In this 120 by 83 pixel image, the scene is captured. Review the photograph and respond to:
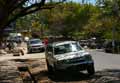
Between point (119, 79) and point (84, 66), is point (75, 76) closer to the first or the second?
point (84, 66)

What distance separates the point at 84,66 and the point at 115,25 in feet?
130

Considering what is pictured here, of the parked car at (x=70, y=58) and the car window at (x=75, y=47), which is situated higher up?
the car window at (x=75, y=47)

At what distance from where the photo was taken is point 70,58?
826 inches

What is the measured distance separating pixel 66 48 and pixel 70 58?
1349 millimetres

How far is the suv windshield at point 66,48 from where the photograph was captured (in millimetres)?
22031

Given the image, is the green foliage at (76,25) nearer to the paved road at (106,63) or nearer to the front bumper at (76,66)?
the paved road at (106,63)

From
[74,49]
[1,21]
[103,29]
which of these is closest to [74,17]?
[103,29]

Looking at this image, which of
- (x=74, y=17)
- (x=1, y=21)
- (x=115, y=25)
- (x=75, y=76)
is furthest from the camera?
(x=74, y=17)

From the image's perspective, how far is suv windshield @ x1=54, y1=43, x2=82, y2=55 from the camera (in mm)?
22031

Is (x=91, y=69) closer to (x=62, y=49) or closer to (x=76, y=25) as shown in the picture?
(x=62, y=49)

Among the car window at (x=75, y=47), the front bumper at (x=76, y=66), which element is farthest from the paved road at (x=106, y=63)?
the front bumper at (x=76, y=66)

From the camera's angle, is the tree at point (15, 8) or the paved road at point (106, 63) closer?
the tree at point (15, 8)

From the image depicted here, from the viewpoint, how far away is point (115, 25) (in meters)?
59.9

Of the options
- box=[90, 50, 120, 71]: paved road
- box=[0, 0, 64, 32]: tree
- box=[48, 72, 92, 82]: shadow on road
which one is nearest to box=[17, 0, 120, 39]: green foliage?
box=[90, 50, 120, 71]: paved road
